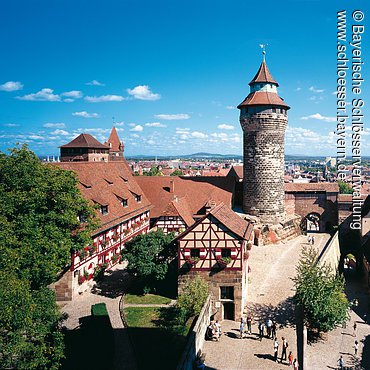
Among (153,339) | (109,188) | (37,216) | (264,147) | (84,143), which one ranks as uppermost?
(84,143)

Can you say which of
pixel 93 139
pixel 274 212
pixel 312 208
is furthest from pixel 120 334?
pixel 93 139

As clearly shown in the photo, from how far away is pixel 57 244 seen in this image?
57.0ft

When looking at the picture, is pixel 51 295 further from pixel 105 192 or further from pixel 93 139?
pixel 93 139

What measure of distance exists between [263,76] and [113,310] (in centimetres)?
2492

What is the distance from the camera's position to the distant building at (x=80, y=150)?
49.8 m

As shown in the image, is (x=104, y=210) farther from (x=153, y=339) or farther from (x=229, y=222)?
(x=153, y=339)

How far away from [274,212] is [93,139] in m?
28.7

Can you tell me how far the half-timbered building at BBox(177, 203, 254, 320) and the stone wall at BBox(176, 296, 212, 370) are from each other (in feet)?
3.47

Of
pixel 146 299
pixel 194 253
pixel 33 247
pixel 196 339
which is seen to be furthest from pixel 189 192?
pixel 196 339

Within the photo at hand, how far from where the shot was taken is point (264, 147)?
3475cm

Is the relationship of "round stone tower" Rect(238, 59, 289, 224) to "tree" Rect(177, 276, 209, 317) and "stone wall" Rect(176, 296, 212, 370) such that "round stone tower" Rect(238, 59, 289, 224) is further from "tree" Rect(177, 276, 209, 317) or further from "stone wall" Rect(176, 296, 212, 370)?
"tree" Rect(177, 276, 209, 317)

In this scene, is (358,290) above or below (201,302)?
below

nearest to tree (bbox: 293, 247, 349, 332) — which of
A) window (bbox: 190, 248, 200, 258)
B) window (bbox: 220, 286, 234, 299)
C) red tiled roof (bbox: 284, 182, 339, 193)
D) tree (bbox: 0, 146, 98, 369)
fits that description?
window (bbox: 220, 286, 234, 299)

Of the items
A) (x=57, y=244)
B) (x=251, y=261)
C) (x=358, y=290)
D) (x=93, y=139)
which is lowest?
(x=358, y=290)
